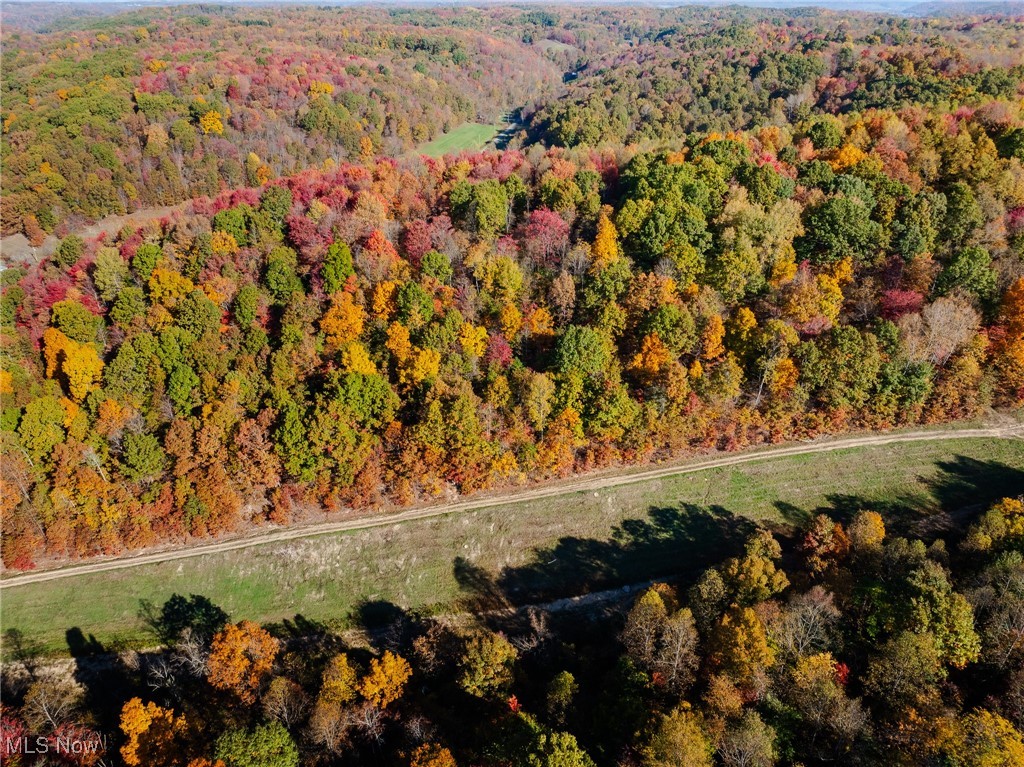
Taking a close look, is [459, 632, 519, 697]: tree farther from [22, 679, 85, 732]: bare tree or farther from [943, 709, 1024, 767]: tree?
[22, 679, 85, 732]: bare tree

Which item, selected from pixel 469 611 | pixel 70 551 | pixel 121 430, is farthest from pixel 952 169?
pixel 70 551

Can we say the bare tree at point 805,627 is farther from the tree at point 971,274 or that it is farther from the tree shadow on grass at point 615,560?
the tree at point 971,274

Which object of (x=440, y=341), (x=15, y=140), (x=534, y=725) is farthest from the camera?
(x=15, y=140)

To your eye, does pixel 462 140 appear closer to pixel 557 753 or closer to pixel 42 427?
pixel 42 427

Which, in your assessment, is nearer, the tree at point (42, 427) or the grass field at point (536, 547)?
the grass field at point (536, 547)

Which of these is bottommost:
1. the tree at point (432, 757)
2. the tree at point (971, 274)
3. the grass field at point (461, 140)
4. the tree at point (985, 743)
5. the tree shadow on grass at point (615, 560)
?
the tree shadow on grass at point (615, 560)

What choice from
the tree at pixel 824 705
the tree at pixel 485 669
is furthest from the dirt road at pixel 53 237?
the tree at pixel 824 705

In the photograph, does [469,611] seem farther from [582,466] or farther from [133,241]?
[133,241]
